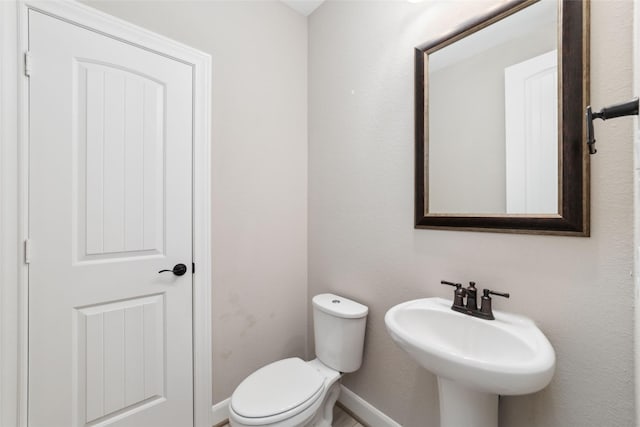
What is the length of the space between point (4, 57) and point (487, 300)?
1.99 metres

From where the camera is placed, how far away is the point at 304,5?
1.83 metres

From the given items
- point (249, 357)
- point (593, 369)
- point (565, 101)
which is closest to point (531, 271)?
point (593, 369)

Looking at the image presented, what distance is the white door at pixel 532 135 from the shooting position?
3.10ft

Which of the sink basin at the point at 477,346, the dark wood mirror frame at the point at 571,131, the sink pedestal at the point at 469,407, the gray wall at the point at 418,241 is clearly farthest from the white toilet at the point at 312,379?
the dark wood mirror frame at the point at 571,131

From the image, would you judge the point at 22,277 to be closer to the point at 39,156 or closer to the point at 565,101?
the point at 39,156

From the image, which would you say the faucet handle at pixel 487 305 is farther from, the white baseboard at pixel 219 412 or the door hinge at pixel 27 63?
the door hinge at pixel 27 63

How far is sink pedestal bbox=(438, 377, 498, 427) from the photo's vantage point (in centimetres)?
95

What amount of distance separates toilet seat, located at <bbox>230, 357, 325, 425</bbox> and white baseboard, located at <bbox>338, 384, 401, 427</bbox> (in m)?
0.41

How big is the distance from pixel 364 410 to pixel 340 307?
0.62 m

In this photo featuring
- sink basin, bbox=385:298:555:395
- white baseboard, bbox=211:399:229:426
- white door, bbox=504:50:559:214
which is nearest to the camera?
sink basin, bbox=385:298:555:395

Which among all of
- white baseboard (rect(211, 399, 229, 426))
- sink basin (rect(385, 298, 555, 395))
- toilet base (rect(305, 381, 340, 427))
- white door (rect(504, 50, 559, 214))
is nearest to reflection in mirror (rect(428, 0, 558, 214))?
white door (rect(504, 50, 559, 214))

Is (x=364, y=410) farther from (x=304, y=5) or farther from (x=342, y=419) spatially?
(x=304, y=5)

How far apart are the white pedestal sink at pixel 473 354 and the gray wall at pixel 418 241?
13cm

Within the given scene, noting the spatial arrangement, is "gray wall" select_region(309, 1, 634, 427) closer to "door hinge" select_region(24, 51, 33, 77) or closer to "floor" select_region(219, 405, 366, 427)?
"floor" select_region(219, 405, 366, 427)
